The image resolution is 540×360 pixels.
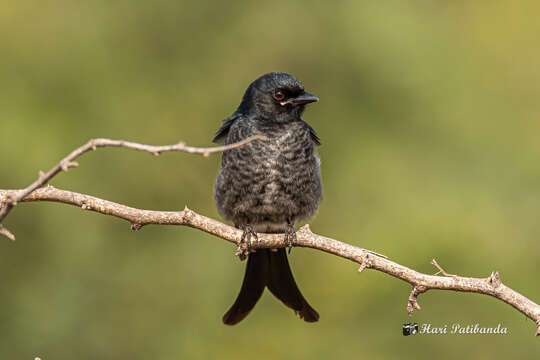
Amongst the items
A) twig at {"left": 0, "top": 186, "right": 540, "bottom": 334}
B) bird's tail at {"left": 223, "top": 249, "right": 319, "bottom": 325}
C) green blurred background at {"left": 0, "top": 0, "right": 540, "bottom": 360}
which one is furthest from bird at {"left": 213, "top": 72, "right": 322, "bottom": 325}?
green blurred background at {"left": 0, "top": 0, "right": 540, "bottom": 360}

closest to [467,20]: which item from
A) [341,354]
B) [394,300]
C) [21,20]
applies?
[394,300]

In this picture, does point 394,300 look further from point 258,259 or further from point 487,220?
point 258,259

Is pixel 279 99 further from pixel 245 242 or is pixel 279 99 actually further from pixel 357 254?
pixel 357 254

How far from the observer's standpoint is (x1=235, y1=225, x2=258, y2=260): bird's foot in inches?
171

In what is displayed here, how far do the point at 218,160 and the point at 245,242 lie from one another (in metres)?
3.38

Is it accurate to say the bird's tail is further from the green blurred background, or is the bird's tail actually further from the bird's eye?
the green blurred background

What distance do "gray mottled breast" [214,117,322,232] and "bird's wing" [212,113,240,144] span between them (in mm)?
83

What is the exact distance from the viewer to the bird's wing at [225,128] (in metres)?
5.08

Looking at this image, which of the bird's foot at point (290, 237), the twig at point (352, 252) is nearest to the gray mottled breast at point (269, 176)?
the bird's foot at point (290, 237)

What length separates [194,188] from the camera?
8.08 meters

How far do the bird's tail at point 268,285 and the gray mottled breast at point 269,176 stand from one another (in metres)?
0.23

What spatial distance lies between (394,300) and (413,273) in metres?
3.89

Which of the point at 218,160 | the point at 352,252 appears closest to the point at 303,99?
the point at 352,252

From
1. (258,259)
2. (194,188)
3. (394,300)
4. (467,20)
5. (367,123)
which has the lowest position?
(258,259)
